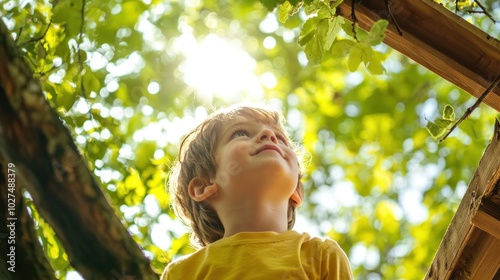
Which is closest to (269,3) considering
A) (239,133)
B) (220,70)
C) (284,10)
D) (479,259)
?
(284,10)

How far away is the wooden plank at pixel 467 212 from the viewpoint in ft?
5.92

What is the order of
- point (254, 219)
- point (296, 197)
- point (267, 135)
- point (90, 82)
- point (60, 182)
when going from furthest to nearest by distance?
1. point (90, 82)
2. point (296, 197)
3. point (267, 135)
4. point (254, 219)
5. point (60, 182)

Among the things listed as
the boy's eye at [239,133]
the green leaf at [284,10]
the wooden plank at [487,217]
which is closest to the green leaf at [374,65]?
the green leaf at [284,10]

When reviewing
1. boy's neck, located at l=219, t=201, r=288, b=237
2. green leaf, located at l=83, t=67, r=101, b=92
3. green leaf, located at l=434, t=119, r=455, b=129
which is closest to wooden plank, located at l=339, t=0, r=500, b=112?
→ green leaf, located at l=434, t=119, r=455, b=129

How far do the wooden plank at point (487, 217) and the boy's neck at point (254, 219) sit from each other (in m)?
0.55

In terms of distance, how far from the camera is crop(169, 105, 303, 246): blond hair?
2.31 m

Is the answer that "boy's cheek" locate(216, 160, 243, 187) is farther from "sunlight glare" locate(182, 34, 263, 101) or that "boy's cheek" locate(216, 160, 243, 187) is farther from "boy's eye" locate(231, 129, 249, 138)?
"sunlight glare" locate(182, 34, 263, 101)

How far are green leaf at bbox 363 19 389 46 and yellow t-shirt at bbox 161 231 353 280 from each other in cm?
56

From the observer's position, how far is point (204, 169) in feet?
7.66

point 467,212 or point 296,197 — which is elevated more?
point 467,212

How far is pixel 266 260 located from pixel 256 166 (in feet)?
1.03

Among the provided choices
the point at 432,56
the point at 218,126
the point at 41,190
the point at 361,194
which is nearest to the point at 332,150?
the point at 361,194

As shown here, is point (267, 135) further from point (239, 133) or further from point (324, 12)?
point (324, 12)

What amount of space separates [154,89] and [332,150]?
10.4 ft
